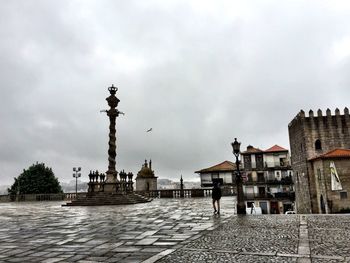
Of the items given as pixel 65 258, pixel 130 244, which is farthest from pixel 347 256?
pixel 65 258

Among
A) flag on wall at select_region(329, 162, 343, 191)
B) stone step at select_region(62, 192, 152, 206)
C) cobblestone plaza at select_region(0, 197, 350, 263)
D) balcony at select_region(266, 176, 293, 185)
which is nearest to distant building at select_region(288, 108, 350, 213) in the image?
flag on wall at select_region(329, 162, 343, 191)

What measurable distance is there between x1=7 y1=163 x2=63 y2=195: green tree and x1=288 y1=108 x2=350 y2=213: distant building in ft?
123

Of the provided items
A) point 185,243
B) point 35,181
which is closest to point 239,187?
point 185,243

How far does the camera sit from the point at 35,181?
4600cm

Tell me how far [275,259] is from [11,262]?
4.84m

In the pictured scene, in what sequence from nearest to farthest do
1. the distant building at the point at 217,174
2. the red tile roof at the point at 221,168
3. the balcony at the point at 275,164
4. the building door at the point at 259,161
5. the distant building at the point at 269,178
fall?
1. the distant building at the point at 269,178
2. the balcony at the point at 275,164
3. the building door at the point at 259,161
4. the distant building at the point at 217,174
5. the red tile roof at the point at 221,168

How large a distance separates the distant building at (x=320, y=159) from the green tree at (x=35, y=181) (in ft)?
123

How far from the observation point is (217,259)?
5301 millimetres

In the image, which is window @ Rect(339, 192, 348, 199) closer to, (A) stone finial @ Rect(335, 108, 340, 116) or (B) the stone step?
(A) stone finial @ Rect(335, 108, 340, 116)

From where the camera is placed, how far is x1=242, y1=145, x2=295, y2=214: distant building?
179 feet

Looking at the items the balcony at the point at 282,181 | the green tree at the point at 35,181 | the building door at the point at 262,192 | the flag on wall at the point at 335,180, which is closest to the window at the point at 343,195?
the flag on wall at the point at 335,180

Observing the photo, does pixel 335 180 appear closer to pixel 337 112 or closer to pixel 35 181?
pixel 337 112

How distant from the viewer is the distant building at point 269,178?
179 ft

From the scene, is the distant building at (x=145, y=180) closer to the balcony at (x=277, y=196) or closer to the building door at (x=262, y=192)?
the balcony at (x=277, y=196)
